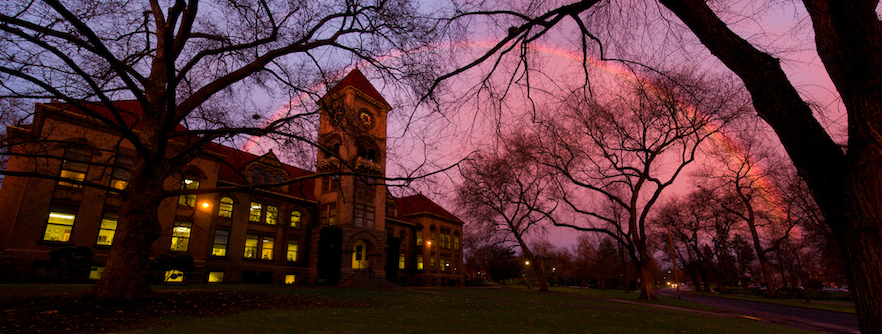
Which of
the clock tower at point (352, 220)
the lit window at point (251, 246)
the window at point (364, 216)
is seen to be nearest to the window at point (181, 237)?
the lit window at point (251, 246)

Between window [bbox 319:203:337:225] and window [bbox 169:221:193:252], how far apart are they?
10971 millimetres

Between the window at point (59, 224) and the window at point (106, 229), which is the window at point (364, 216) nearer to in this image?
the window at point (106, 229)

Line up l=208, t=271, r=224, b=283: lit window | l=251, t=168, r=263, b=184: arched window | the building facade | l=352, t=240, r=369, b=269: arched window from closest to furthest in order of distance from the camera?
the building facade < l=208, t=271, r=224, b=283: lit window < l=251, t=168, r=263, b=184: arched window < l=352, t=240, r=369, b=269: arched window

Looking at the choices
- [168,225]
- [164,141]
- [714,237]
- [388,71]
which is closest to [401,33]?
[388,71]

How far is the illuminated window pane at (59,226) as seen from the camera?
21.0m

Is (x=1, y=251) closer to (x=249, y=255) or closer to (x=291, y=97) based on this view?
(x=249, y=255)

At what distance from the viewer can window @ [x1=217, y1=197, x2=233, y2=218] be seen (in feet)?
94.2

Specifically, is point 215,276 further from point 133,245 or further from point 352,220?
point 133,245

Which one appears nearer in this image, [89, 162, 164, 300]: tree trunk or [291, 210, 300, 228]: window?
[89, 162, 164, 300]: tree trunk

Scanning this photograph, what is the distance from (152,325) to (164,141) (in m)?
4.85

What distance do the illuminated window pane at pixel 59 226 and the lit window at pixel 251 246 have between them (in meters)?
10.4

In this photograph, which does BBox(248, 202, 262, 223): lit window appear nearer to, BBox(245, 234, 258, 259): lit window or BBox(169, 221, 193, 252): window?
BBox(245, 234, 258, 259): lit window

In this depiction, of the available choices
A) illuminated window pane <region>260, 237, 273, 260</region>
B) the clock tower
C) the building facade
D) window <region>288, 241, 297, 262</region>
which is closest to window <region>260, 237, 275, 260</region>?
illuminated window pane <region>260, 237, 273, 260</region>

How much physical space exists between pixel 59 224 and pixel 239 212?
10.2m
